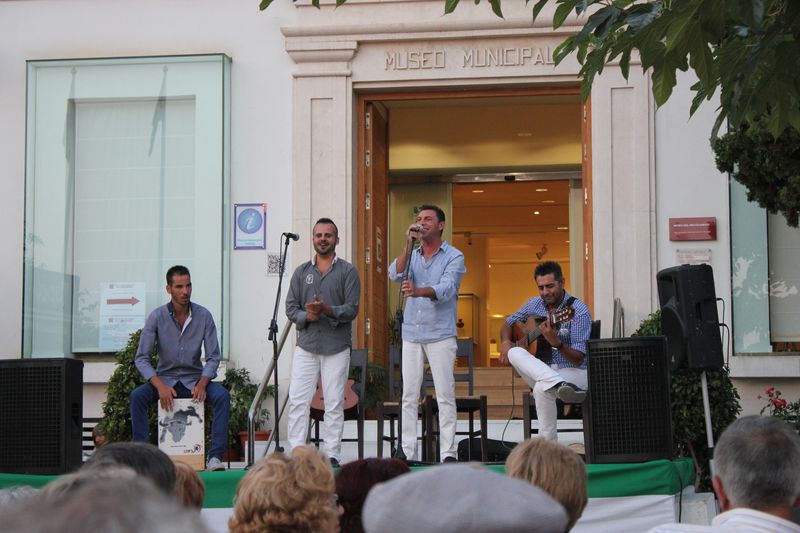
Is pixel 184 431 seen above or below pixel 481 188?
below

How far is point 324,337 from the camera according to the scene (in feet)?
29.5

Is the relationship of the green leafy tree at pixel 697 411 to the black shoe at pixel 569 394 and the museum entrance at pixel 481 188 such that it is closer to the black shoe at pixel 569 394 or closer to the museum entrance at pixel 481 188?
the black shoe at pixel 569 394

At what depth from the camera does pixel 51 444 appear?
808cm

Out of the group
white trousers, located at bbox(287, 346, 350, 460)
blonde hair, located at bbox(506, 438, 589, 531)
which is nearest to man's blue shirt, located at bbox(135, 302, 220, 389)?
white trousers, located at bbox(287, 346, 350, 460)

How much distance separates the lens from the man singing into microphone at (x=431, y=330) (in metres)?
8.73

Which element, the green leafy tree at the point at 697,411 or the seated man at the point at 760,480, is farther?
the green leafy tree at the point at 697,411

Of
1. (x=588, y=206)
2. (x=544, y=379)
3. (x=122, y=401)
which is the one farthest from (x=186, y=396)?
(x=588, y=206)

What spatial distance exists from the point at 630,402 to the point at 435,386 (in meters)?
1.62

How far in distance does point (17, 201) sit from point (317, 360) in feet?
15.5

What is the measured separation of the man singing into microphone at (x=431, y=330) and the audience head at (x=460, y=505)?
7046 millimetres

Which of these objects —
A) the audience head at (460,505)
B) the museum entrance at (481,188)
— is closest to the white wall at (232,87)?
the museum entrance at (481,188)

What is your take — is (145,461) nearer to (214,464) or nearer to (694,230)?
(214,464)

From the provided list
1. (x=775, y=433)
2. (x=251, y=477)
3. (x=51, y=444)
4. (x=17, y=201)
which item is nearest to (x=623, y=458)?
(x=51, y=444)

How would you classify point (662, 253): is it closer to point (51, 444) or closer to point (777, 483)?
point (51, 444)
